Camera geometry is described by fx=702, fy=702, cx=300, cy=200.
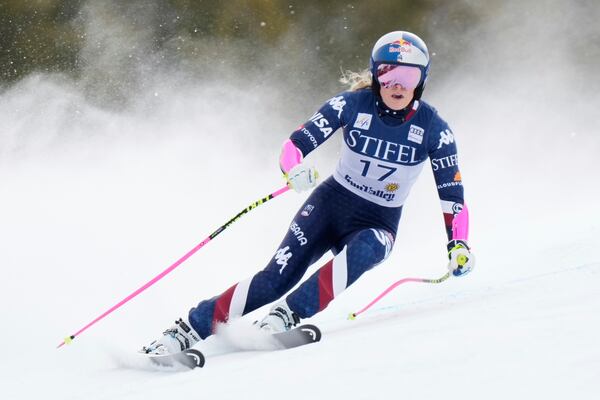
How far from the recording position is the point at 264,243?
723 centimetres

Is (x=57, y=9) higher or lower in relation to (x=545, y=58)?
higher

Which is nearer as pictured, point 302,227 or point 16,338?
point 302,227

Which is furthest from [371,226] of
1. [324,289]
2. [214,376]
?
[214,376]

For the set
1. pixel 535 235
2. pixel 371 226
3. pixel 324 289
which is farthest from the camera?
pixel 535 235

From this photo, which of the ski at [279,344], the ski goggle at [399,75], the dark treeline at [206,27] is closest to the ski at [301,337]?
the ski at [279,344]

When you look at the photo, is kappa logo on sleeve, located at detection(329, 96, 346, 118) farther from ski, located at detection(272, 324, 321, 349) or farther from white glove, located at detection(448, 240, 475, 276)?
ski, located at detection(272, 324, 321, 349)

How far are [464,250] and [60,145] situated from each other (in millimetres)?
7011

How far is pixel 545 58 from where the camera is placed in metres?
10.2

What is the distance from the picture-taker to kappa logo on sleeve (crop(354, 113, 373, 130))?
3.16 m

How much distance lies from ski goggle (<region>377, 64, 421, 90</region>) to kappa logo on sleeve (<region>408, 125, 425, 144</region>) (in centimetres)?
18

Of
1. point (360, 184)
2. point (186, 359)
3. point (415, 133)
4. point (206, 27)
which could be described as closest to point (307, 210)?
point (360, 184)

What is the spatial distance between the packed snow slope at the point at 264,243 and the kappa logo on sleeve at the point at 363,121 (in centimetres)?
86

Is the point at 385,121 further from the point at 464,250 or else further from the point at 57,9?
the point at 57,9

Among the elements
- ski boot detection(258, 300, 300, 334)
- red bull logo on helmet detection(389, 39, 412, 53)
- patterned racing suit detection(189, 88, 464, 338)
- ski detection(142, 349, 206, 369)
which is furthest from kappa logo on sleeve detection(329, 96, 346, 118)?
ski detection(142, 349, 206, 369)
